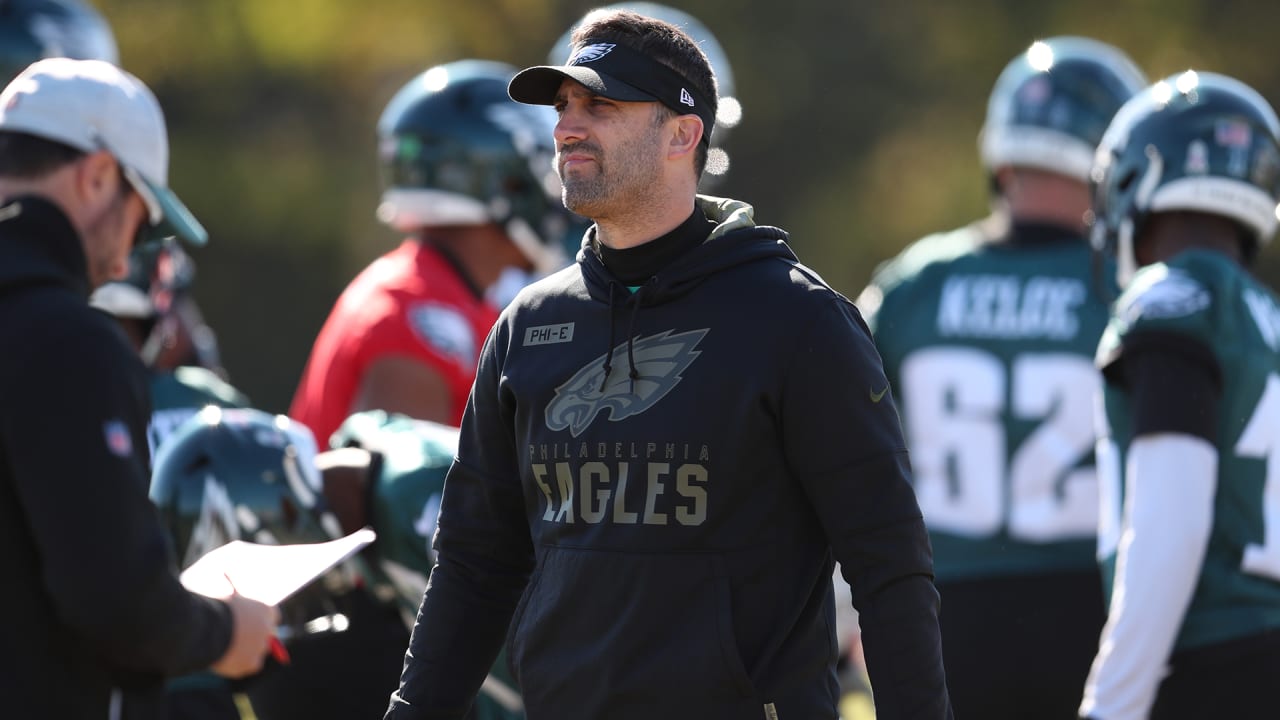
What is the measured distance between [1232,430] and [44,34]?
4918mm

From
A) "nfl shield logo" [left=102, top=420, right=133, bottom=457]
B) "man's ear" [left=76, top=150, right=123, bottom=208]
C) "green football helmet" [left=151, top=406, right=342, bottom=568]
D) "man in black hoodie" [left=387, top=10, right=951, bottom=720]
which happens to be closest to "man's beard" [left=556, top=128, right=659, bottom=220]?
"man in black hoodie" [left=387, top=10, right=951, bottom=720]

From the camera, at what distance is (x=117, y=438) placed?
3.17m

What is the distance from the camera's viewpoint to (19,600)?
10.5ft

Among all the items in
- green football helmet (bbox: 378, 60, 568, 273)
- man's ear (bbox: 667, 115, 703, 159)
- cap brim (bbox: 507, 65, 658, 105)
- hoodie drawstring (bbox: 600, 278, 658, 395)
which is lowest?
green football helmet (bbox: 378, 60, 568, 273)

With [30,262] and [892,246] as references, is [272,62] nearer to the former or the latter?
[892,246]

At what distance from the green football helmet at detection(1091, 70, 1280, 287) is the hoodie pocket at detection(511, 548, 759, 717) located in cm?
216

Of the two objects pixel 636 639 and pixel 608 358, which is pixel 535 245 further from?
pixel 636 639

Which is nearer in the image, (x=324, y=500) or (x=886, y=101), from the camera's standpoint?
(x=324, y=500)

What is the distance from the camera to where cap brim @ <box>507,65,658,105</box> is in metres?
3.63

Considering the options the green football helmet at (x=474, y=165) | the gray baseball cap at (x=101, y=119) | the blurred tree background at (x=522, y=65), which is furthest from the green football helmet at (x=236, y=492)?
the blurred tree background at (x=522, y=65)

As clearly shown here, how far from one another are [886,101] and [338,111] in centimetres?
716

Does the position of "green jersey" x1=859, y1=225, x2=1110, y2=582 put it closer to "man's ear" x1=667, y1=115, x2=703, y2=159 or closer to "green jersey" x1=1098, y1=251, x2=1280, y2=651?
"green jersey" x1=1098, y1=251, x2=1280, y2=651

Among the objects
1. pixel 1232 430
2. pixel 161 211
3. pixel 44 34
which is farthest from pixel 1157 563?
pixel 44 34

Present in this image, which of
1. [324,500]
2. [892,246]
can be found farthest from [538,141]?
[892,246]
